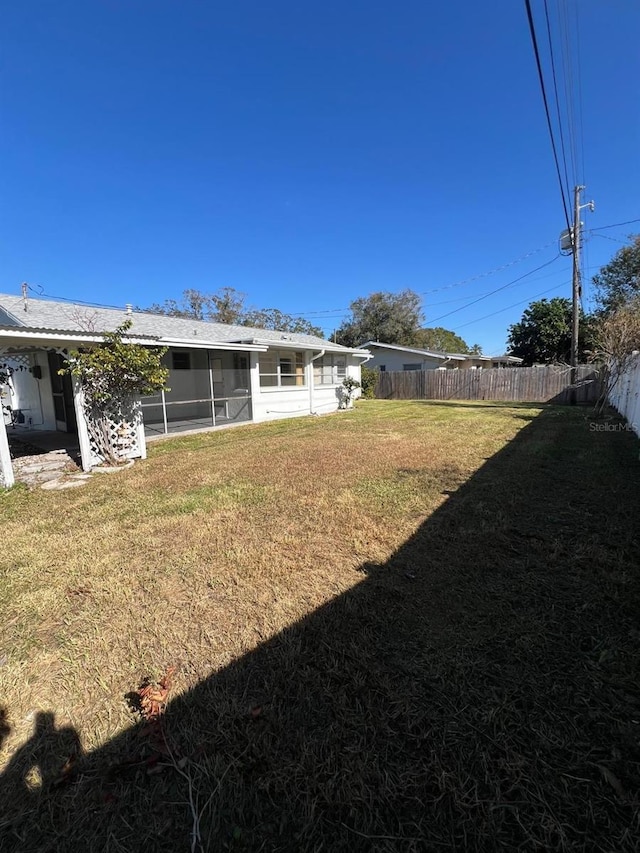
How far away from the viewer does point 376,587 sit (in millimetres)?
2707

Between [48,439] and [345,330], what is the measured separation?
29.9m

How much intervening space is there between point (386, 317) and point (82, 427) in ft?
104

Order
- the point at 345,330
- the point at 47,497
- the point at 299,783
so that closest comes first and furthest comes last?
1. the point at 299,783
2. the point at 47,497
3. the point at 345,330

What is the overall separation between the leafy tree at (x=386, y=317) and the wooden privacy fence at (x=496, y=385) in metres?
13.6

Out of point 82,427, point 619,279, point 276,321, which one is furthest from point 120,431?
point 276,321

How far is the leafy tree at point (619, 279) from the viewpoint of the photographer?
2138cm

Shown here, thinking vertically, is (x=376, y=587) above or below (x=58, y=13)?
below

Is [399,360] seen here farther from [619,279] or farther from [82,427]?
[82,427]

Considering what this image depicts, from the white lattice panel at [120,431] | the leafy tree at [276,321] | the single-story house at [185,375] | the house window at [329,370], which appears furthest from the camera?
the leafy tree at [276,321]

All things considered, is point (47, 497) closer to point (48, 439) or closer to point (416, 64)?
point (48, 439)

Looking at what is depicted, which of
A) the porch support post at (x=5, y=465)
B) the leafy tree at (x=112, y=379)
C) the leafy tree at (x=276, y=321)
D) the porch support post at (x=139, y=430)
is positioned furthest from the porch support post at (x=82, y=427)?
Result: the leafy tree at (x=276, y=321)

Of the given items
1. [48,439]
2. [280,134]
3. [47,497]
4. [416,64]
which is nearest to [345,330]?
[280,134]

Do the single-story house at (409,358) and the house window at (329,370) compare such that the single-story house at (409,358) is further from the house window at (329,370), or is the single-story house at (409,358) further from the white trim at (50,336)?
the white trim at (50,336)

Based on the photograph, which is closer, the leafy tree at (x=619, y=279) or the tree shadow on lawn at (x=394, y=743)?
the tree shadow on lawn at (x=394, y=743)
